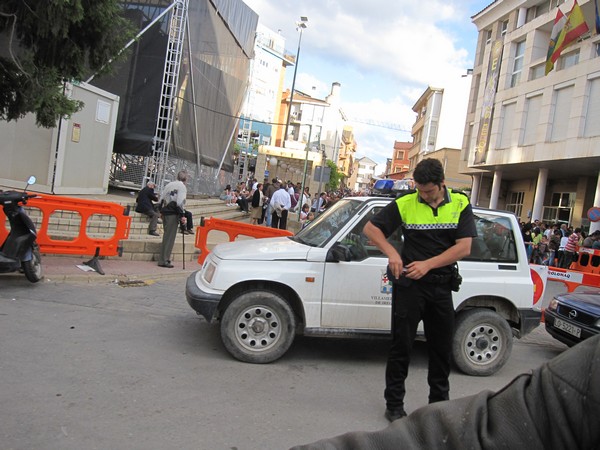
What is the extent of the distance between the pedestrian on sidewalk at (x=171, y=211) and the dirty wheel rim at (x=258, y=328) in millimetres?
4764

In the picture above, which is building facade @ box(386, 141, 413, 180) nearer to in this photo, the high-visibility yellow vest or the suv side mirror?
the suv side mirror

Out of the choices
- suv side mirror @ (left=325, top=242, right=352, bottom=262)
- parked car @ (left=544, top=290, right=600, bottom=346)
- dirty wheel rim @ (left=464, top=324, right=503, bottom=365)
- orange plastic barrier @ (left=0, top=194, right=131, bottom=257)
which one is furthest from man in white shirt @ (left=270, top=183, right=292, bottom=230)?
dirty wheel rim @ (left=464, top=324, right=503, bottom=365)

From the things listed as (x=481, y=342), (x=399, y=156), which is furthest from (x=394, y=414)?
(x=399, y=156)

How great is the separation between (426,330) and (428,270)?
0.56 meters

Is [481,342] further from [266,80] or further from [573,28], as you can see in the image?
[266,80]

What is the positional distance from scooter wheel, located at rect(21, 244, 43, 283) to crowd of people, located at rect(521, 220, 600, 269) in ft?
49.2

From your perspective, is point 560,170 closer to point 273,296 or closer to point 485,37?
point 485,37

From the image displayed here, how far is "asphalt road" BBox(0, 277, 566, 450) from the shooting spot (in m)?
3.50

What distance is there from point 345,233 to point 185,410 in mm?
2404

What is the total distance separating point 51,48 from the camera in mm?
8062

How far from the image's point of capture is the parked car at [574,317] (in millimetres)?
6293

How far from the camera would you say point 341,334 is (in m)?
5.24

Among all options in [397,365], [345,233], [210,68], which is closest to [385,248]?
[397,365]

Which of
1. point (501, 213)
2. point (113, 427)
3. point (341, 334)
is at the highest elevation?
point (501, 213)
